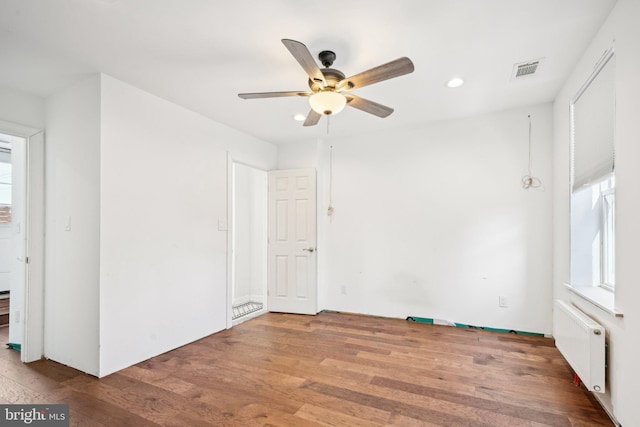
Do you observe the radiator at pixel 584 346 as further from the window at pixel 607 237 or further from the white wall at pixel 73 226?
the white wall at pixel 73 226

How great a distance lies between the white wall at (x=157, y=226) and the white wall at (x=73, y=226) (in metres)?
0.10

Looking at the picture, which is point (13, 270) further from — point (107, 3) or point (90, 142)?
point (107, 3)

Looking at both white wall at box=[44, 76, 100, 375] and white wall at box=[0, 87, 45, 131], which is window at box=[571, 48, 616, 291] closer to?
white wall at box=[44, 76, 100, 375]

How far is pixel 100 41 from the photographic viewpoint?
7.16 ft

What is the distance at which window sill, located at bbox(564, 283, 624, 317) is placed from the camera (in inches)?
76.8

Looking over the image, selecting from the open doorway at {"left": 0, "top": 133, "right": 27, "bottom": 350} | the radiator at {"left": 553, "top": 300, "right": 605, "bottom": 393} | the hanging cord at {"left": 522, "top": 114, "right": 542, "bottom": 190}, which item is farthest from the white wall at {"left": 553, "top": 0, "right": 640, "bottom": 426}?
the open doorway at {"left": 0, "top": 133, "right": 27, "bottom": 350}

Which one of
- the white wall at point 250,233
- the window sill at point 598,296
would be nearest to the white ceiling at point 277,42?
the window sill at point 598,296

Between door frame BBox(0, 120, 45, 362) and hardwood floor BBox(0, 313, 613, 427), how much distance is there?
0.63 feet

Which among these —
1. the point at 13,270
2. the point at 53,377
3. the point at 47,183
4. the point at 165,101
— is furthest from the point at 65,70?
the point at 53,377

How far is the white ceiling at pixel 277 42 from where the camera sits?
1.88 meters

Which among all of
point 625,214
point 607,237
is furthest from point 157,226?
point 607,237

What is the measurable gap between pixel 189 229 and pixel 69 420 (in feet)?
5.94

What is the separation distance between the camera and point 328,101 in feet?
7.38

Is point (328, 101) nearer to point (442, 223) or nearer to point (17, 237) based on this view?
point (442, 223)
